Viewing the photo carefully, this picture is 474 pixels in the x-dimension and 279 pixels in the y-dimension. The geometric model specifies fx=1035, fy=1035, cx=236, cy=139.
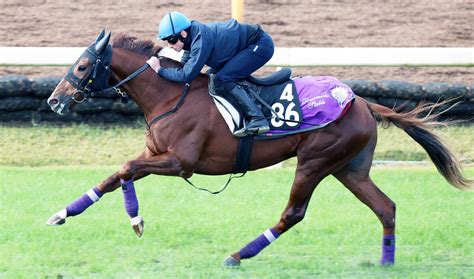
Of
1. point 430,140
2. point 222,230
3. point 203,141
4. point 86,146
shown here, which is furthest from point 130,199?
point 86,146

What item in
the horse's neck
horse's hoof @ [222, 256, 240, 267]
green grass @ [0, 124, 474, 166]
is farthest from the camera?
green grass @ [0, 124, 474, 166]

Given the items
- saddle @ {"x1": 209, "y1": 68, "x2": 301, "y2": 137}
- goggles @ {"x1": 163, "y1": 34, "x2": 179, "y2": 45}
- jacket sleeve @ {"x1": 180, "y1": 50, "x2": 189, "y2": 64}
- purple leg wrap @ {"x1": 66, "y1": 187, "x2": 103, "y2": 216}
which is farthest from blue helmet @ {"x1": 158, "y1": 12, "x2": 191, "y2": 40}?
purple leg wrap @ {"x1": 66, "y1": 187, "x2": 103, "y2": 216}

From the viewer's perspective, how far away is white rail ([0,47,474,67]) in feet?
39.9

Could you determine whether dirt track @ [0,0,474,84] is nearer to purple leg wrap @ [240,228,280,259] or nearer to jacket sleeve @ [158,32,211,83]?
jacket sleeve @ [158,32,211,83]

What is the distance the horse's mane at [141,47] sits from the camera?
8.29 meters

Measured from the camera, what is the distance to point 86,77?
8.10m

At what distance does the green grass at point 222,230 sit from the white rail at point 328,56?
1.33 metres

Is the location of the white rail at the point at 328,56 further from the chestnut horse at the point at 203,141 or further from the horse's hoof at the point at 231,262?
the horse's hoof at the point at 231,262

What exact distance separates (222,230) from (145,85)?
1.60 metres

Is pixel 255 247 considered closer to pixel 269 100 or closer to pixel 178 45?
pixel 269 100

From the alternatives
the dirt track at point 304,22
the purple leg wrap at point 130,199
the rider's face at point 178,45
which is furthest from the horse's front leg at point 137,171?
the dirt track at point 304,22

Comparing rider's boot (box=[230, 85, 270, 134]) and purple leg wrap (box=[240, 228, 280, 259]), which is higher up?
rider's boot (box=[230, 85, 270, 134])

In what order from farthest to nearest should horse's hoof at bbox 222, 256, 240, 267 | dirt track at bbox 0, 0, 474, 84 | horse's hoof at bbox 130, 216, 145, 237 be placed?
dirt track at bbox 0, 0, 474, 84 → horse's hoof at bbox 222, 256, 240, 267 → horse's hoof at bbox 130, 216, 145, 237

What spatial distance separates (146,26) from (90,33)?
870 mm
